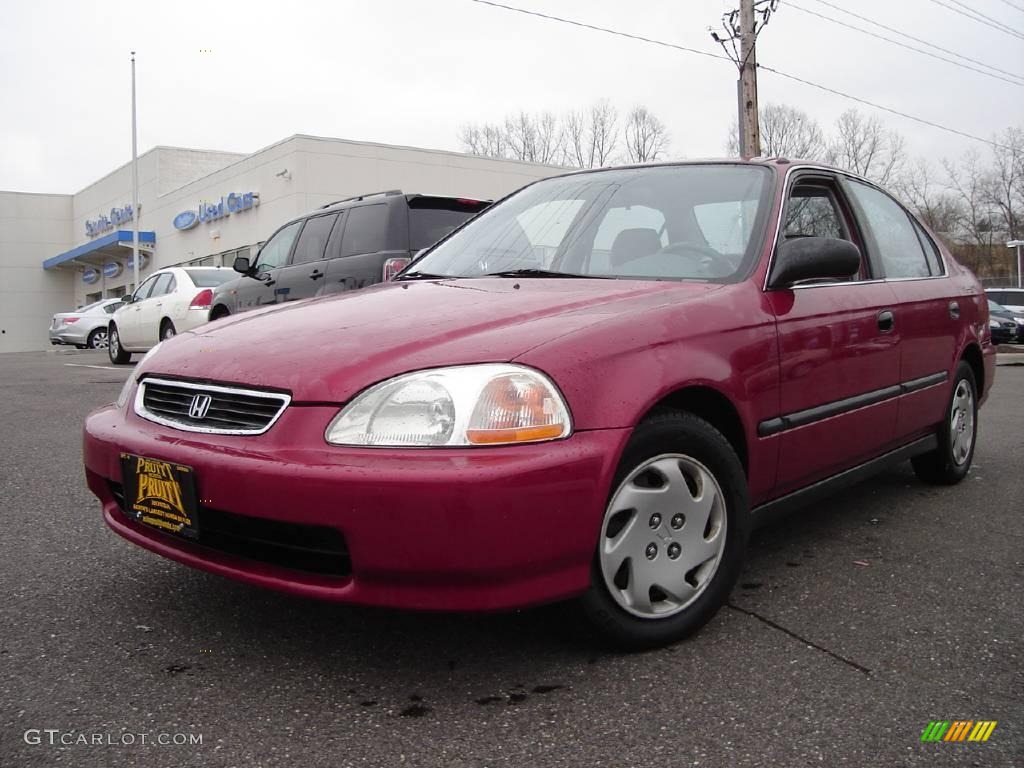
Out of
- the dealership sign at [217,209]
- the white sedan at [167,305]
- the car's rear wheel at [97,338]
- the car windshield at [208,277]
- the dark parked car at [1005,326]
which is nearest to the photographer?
the white sedan at [167,305]

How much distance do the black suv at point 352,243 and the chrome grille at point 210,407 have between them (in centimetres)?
532

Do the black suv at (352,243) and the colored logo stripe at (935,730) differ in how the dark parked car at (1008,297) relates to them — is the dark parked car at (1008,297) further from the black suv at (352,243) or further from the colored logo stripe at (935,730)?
the colored logo stripe at (935,730)

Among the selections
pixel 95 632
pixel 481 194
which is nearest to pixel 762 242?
pixel 95 632

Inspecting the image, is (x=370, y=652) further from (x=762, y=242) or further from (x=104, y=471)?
(x=762, y=242)

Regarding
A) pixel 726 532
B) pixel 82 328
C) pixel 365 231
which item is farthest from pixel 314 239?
pixel 82 328

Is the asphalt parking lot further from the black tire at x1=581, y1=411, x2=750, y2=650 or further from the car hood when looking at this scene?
the car hood

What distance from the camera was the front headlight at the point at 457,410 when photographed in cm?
211

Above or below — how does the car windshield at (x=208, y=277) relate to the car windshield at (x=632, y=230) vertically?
above

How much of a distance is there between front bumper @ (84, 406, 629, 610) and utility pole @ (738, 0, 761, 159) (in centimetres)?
1351

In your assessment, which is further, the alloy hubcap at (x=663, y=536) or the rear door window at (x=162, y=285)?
the rear door window at (x=162, y=285)

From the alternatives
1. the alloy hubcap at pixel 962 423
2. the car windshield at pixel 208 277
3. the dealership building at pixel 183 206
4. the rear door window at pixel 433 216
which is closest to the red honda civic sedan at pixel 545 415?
the alloy hubcap at pixel 962 423

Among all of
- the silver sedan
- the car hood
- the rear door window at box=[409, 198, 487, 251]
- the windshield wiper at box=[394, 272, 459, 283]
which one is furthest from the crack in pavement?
the silver sedan

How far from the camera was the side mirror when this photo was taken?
2951 millimetres

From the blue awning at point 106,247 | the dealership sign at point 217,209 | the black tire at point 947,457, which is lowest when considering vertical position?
the black tire at point 947,457
